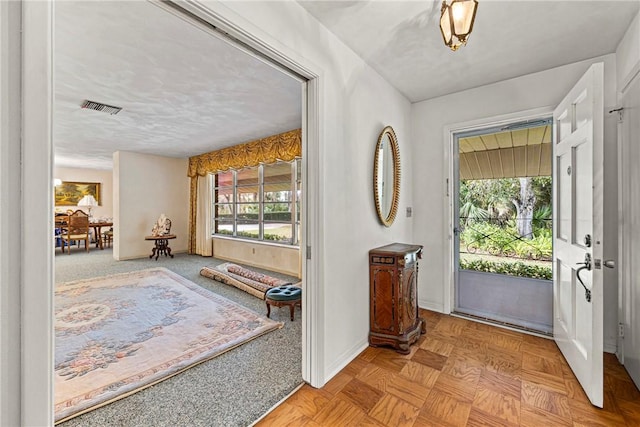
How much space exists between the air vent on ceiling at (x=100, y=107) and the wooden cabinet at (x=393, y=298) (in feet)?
12.0

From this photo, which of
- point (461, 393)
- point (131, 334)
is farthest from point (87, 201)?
point (461, 393)

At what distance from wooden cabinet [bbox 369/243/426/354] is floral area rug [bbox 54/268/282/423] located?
107 centimetres

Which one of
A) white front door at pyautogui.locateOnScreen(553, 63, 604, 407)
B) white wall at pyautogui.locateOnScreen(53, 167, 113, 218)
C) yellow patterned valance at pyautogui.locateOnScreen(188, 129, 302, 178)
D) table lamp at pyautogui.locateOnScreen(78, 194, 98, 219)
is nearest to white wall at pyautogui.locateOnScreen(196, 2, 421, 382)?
white front door at pyautogui.locateOnScreen(553, 63, 604, 407)

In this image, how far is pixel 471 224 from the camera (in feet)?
10.2

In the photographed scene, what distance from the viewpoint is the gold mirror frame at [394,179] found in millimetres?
2523

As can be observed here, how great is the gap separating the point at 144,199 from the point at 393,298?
6.49 m

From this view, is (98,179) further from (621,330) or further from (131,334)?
(621,330)

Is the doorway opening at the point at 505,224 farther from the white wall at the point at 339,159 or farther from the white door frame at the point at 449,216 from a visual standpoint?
the white wall at the point at 339,159

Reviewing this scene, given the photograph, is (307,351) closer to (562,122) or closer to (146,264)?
(562,122)

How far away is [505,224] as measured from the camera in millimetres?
2914

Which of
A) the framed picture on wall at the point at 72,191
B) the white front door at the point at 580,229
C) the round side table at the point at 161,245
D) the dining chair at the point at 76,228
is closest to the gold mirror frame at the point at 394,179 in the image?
the white front door at the point at 580,229

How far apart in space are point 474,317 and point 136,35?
13.4ft

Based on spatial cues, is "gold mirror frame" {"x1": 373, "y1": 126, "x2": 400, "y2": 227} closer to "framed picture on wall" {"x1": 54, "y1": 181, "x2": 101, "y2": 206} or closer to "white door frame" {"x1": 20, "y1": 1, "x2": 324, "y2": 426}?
"white door frame" {"x1": 20, "y1": 1, "x2": 324, "y2": 426}

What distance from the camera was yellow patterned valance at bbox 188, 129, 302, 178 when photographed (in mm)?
4504
